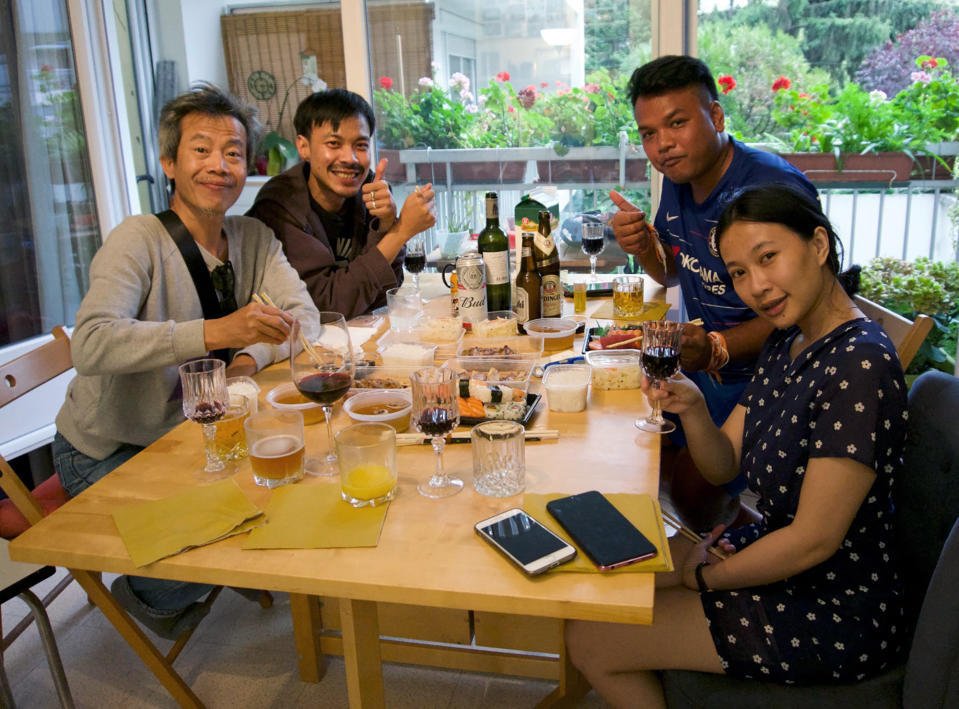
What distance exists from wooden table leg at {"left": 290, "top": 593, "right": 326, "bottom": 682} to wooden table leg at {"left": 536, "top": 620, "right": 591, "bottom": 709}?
0.62 metres

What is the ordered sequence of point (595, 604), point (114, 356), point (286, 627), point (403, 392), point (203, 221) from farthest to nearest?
point (286, 627) < point (203, 221) < point (114, 356) < point (403, 392) < point (595, 604)

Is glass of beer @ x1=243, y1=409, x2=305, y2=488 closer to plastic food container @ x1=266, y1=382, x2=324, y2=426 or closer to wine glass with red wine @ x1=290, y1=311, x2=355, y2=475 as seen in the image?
wine glass with red wine @ x1=290, y1=311, x2=355, y2=475

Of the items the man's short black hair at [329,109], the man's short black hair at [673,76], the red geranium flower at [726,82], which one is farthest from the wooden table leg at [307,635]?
the red geranium flower at [726,82]

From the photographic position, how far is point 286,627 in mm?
2277

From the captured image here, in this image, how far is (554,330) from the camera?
1979 mm

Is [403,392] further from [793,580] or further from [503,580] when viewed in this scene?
[793,580]

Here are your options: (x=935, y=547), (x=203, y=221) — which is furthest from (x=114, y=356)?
(x=935, y=547)

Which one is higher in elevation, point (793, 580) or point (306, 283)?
point (306, 283)

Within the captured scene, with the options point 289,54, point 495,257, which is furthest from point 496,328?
point 289,54

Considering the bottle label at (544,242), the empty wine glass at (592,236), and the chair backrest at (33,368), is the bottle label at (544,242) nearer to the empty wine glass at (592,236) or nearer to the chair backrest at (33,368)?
the empty wine glass at (592,236)

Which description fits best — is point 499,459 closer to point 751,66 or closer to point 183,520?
point 183,520

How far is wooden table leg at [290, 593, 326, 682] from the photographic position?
Result: 201 centimetres

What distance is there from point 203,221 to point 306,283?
41 cm

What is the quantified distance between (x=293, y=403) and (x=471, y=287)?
2.23 feet
